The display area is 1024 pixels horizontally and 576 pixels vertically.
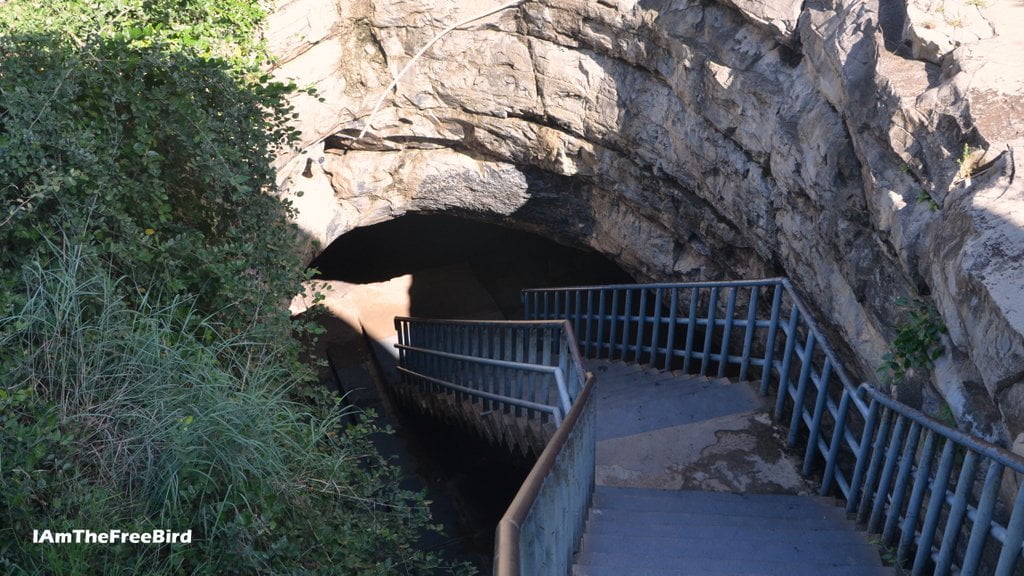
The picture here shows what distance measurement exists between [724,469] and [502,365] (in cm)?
202

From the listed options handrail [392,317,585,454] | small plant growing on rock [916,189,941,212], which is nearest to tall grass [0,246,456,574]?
handrail [392,317,585,454]

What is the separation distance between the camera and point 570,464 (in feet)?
10.3

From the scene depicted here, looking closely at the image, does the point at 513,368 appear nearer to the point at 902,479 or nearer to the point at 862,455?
the point at 862,455

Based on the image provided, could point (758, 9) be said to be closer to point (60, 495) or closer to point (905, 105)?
point (905, 105)

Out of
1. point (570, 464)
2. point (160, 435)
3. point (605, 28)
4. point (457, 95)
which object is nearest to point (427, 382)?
point (457, 95)

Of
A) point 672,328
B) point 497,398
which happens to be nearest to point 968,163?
point 672,328

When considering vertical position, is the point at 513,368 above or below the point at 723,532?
above

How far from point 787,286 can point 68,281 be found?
13.3 feet

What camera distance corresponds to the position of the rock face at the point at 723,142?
13.7ft

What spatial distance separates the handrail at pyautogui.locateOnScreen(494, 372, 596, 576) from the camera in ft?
7.20

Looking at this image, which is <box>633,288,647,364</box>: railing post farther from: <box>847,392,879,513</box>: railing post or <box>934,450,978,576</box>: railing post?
<box>934,450,978,576</box>: railing post

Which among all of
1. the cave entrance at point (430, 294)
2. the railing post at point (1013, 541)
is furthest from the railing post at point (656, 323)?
the railing post at point (1013, 541)

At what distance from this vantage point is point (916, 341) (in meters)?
4.38

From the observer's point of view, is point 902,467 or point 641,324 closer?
point 902,467
